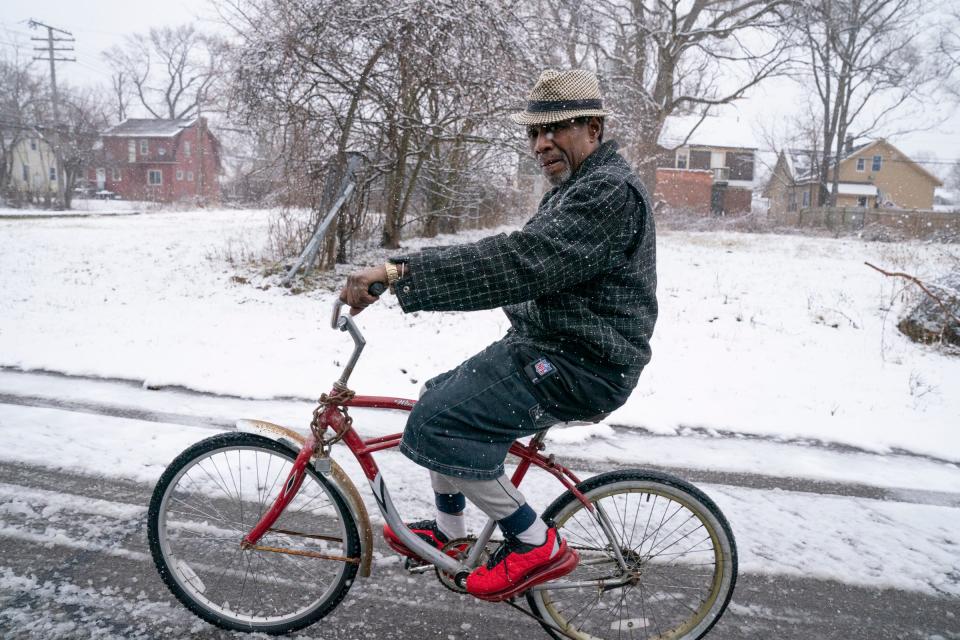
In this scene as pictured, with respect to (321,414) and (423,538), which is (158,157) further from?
(423,538)

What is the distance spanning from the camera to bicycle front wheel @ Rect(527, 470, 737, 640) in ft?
7.96

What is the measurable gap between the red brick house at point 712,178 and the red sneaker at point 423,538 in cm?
4482

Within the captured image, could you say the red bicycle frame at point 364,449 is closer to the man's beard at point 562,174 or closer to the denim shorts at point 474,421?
the denim shorts at point 474,421

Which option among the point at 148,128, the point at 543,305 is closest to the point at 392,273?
the point at 543,305

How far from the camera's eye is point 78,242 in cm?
1436

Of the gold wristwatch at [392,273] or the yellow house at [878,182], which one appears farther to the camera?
the yellow house at [878,182]

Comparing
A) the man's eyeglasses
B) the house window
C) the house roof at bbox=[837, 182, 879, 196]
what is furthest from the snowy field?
the house roof at bbox=[837, 182, 879, 196]

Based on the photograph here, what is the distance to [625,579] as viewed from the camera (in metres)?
2.51

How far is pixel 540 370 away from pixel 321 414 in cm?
92

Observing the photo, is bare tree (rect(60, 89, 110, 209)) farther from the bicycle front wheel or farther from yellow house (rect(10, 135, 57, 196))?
the bicycle front wheel

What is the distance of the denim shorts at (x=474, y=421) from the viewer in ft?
7.17

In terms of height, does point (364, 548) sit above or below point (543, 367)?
below

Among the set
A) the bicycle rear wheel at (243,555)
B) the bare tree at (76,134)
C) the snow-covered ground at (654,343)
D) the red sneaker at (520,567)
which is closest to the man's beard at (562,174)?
the red sneaker at (520,567)

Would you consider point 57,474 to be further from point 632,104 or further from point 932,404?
point 632,104
